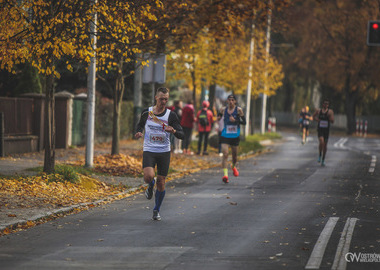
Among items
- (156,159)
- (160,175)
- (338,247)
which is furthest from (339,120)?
(338,247)

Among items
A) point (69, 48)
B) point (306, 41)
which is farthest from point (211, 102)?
point (306, 41)

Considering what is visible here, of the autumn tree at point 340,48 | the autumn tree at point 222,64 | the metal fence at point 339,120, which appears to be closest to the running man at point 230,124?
the autumn tree at point 222,64

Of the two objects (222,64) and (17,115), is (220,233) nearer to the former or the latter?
(17,115)

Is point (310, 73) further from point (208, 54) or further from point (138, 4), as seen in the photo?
point (138, 4)

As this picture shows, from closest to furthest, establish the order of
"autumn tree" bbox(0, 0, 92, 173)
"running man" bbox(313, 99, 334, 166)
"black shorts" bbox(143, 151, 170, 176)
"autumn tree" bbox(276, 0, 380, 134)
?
"black shorts" bbox(143, 151, 170, 176) < "autumn tree" bbox(0, 0, 92, 173) < "running man" bbox(313, 99, 334, 166) < "autumn tree" bbox(276, 0, 380, 134)

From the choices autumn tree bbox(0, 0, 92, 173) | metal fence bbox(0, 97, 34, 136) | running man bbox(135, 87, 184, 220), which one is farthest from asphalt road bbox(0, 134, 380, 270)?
metal fence bbox(0, 97, 34, 136)

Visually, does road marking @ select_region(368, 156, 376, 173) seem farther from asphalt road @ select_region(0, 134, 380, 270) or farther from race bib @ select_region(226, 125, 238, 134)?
race bib @ select_region(226, 125, 238, 134)

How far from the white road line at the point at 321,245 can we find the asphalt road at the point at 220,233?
1 cm

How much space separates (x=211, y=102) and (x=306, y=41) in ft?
89.9

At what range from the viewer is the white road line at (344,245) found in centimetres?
773

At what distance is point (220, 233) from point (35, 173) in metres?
6.85

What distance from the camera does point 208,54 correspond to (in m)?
31.0

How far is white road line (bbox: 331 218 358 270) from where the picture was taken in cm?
773

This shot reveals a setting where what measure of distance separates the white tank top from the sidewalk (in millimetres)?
1838
